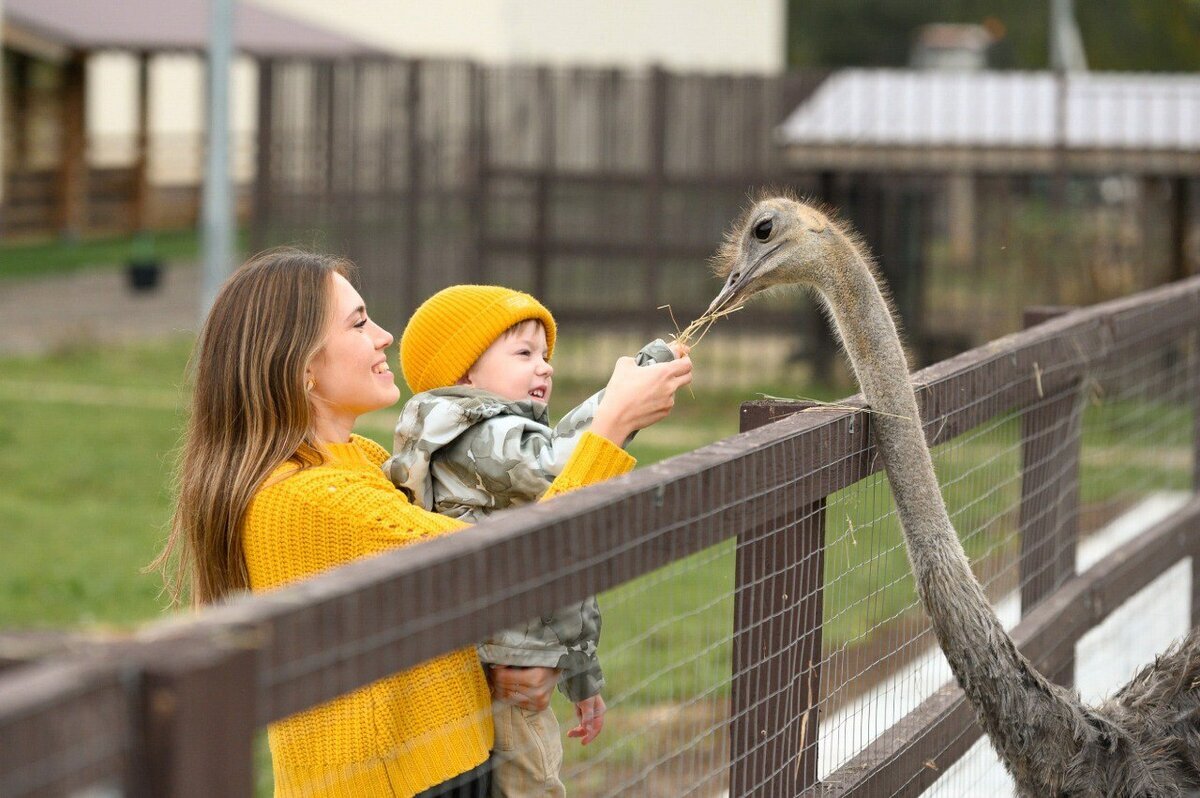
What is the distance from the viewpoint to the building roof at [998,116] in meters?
13.2

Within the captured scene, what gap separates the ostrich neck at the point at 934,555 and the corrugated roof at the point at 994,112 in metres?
10.2

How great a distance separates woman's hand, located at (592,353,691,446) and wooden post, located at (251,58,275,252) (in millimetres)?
11468

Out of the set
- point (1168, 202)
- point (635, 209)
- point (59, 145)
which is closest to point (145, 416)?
point (635, 209)

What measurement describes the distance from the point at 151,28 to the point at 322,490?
2510cm

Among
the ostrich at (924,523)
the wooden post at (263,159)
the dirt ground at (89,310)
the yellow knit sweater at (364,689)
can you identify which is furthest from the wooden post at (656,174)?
the yellow knit sweater at (364,689)

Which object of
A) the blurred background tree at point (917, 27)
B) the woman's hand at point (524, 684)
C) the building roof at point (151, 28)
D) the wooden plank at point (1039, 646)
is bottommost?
the wooden plank at point (1039, 646)

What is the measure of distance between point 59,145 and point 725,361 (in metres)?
15.7

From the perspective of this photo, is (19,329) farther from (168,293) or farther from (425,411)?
(425,411)

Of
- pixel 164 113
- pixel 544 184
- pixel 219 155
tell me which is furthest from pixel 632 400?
pixel 164 113

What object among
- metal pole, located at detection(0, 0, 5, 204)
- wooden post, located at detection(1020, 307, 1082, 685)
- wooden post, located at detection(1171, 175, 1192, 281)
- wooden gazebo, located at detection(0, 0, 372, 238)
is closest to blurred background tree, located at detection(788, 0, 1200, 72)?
wooden gazebo, located at detection(0, 0, 372, 238)

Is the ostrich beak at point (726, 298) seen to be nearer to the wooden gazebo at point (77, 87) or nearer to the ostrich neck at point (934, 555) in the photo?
the ostrich neck at point (934, 555)

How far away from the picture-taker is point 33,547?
8.55m

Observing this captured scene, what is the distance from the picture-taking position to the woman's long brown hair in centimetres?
281

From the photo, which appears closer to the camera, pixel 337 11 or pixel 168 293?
pixel 168 293
